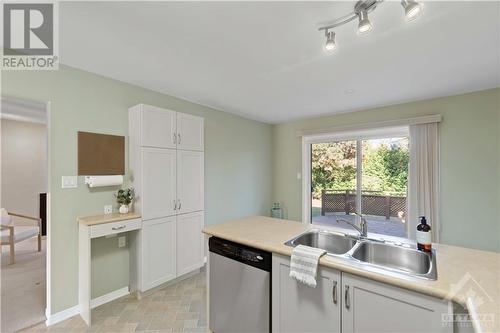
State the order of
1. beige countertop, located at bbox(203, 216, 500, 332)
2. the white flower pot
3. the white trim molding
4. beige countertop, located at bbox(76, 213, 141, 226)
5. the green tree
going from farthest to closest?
1. the green tree
2. the white trim molding
3. the white flower pot
4. beige countertop, located at bbox(76, 213, 141, 226)
5. beige countertop, located at bbox(203, 216, 500, 332)

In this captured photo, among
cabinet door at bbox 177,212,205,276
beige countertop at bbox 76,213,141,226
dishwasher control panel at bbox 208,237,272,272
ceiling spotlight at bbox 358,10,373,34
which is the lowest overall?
cabinet door at bbox 177,212,205,276

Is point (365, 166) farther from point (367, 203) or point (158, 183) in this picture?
point (158, 183)

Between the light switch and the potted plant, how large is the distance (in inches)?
16.1

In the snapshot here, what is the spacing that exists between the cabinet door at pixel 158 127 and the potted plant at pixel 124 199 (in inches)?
23.5

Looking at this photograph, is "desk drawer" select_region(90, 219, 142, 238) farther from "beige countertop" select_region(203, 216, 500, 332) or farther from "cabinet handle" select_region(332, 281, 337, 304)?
"cabinet handle" select_region(332, 281, 337, 304)

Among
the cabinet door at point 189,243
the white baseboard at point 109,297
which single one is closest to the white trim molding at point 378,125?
the cabinet door at point 189,243

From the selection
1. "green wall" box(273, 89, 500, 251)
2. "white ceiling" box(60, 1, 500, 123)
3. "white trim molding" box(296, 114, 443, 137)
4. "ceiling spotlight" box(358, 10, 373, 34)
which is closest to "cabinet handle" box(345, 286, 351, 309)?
"ceiling spotlight" box(358, 10, 373, 34)

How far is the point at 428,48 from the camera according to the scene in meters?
1.87

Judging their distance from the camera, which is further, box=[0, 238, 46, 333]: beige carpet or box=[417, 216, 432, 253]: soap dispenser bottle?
box=[0, 238, 46, 333]: beige carpet

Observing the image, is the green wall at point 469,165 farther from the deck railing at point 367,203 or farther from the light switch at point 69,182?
the light switch at point 69,182

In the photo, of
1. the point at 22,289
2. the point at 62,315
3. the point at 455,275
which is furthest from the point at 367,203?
the point at 22,289

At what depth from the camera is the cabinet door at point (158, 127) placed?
252cm

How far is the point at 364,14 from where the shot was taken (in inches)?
54.3

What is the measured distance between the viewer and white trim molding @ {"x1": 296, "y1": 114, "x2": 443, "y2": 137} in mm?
3061
